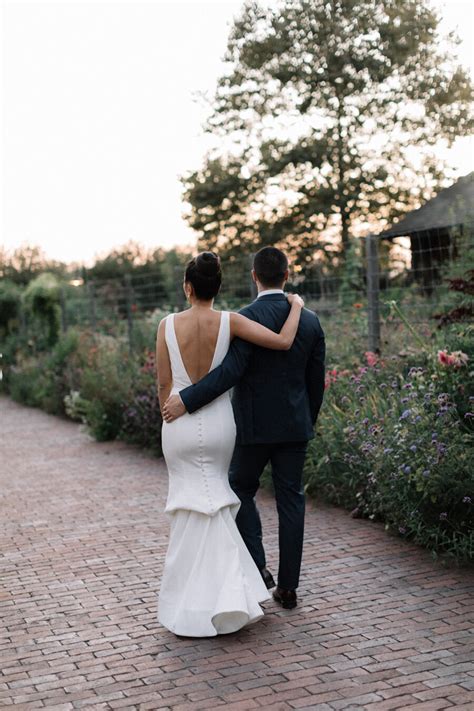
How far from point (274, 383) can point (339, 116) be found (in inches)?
1350

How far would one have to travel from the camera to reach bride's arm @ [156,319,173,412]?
533 centimetres

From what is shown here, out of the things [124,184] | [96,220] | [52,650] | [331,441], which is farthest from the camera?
[96,220]

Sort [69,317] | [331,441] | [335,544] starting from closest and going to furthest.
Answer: [335,544]
[331,441]
[69,317]

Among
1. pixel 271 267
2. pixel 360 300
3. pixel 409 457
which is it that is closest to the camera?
pixel 271 267

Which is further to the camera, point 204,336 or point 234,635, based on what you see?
point 204,336

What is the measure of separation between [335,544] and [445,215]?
61.8 ft

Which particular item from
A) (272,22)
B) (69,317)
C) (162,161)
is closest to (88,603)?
(69,317)

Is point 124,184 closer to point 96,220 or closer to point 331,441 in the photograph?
point 96,220

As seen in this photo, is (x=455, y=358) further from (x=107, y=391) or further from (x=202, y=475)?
(x=107, y=391)

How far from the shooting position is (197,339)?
5262mm

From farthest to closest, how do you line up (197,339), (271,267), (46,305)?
1. (46,305)
2. (271,267)
3. (197,339)

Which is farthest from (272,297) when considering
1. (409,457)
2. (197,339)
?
(409,457)

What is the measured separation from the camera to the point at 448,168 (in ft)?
127

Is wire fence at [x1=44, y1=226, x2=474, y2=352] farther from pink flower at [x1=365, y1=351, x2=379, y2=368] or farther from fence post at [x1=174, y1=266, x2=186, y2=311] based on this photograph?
pink flower at [x1=365, y1=351, x2=379, y2=368]
